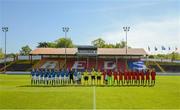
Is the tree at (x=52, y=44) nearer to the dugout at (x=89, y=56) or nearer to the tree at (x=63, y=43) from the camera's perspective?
the tree at (x=63, y=43)

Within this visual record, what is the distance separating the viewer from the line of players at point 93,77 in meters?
28.4

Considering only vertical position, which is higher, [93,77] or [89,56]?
[89,56]

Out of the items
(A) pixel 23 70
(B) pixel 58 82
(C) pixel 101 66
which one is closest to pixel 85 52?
(C) pixel 101 66

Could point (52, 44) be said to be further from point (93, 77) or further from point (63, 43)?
point (93, 77)

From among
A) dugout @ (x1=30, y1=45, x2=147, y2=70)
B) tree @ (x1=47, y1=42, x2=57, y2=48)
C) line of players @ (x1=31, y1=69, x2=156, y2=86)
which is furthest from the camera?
tree @ (x1=47, y1=42, x2=57, y2=48)

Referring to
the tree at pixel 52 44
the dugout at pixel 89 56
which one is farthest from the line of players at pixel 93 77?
the tree at pixel 52 44

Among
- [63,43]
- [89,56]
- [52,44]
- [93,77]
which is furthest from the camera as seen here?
[52,44]

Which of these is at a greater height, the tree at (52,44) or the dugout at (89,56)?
the tree at (52,44)

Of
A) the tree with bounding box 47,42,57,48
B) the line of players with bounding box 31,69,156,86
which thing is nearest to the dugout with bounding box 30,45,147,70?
the line of players with bounding box 31,69,156,86

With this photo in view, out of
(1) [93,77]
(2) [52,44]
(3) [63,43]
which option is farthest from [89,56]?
(2) [52,44]

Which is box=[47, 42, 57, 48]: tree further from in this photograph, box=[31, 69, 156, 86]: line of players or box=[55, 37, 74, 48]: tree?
box=[31, 69, 156, 86]: line of players

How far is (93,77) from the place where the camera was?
1150 inches

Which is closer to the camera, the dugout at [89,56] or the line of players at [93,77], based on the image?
the line of players at [93,77]

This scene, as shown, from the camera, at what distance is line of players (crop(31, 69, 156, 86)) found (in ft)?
93.3
